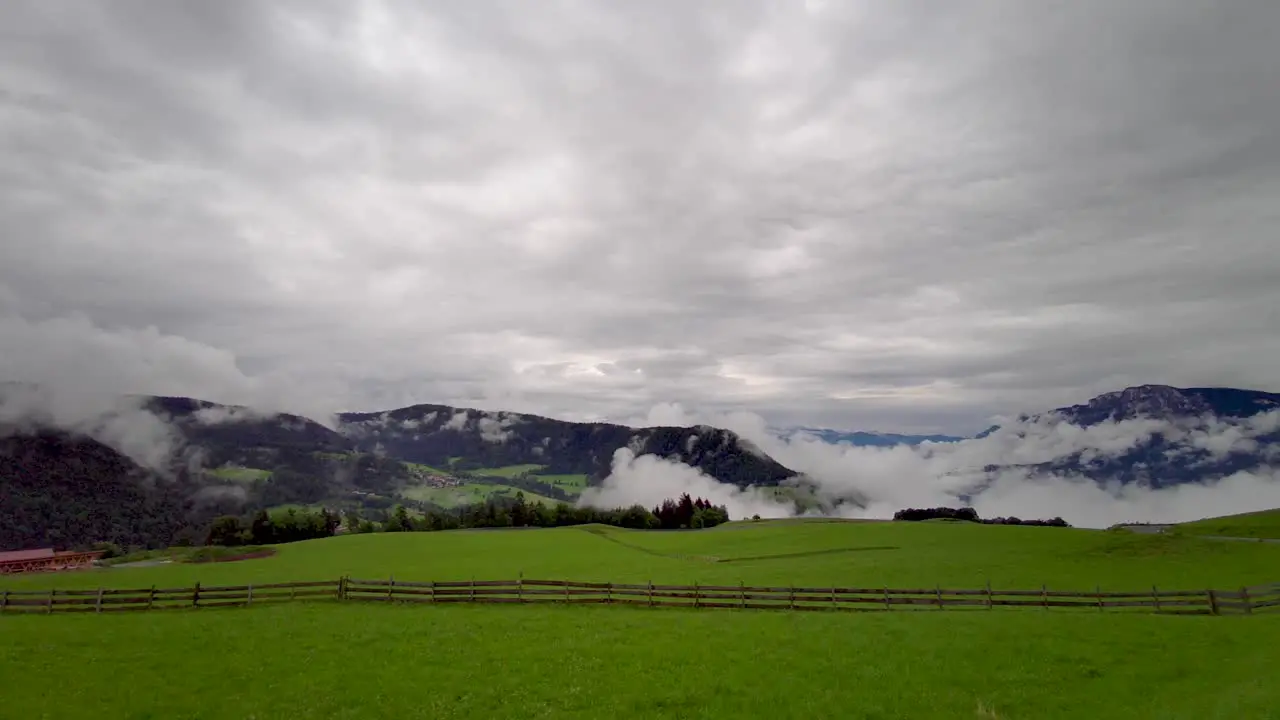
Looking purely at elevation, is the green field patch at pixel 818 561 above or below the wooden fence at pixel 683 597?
below

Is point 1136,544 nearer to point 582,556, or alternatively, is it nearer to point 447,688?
point 582,556

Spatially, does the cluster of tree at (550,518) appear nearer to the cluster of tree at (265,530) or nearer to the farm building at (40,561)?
the cluster of tree at (265,530)

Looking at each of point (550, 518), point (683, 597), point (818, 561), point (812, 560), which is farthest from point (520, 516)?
point (683, 597)

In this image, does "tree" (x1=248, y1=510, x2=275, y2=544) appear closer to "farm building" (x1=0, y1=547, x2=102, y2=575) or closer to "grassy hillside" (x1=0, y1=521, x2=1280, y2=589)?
"farm building" (x1=0, y1=547, x2=102, y2=575)

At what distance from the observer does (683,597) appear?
1563 inches

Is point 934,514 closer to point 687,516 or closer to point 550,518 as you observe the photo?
point 687,516

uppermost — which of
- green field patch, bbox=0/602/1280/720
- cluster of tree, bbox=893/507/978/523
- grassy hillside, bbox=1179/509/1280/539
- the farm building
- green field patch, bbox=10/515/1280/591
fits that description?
green field patch, bbox=0/602/1280/720

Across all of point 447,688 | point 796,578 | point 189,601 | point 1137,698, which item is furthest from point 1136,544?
point 189,601

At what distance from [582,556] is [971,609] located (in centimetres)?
4724

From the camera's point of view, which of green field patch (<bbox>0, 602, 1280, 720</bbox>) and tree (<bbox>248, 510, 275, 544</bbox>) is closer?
green field patch (<bbox>0, 602, 1280, 720</bbox>)

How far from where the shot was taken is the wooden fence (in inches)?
1405

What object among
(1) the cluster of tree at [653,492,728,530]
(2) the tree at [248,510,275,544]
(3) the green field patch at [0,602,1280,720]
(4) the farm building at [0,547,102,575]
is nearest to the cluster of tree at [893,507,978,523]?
(1) the cluster of tree at [653,492,728,530]

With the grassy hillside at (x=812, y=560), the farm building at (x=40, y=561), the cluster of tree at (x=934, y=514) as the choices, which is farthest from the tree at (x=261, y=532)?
the cluster of tree at (x=934, y=514)

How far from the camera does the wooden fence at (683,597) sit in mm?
35688
